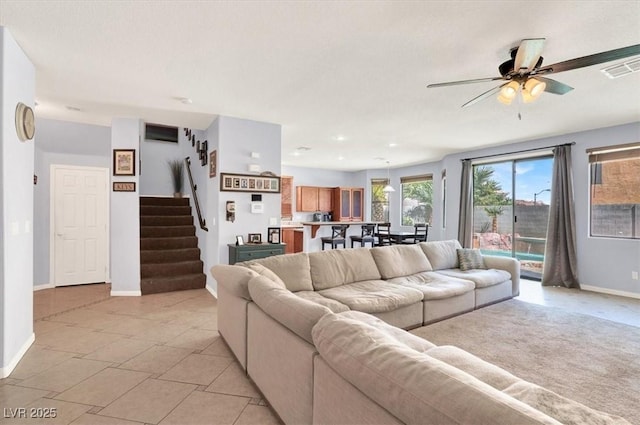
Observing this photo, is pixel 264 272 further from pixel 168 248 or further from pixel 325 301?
pixel 168 248

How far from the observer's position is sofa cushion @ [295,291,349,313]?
2649 millimetres

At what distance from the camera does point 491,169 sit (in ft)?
21.8

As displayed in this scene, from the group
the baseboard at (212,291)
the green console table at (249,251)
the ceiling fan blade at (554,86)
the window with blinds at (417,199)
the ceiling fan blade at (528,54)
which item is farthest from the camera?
the window with blinds at (417,199)

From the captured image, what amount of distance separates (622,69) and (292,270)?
370cm

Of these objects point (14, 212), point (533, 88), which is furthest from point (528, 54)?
point (14, 212)

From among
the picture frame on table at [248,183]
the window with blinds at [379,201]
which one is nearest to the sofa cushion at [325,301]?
the picture frame on table at [248,183]

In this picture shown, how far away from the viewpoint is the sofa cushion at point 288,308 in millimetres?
1608

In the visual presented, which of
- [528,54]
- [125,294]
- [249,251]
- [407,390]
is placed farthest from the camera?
[125,294]

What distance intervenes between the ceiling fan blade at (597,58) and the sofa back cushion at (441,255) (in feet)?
8.71

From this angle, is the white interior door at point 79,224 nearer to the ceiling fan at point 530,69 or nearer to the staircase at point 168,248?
the staircase at point 168,248

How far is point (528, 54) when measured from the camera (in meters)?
2.36

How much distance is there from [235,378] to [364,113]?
11.6 feet

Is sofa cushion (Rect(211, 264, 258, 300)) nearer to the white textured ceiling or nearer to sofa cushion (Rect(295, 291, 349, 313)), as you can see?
sofa cushion (Rect(295, 291, 349, 313))

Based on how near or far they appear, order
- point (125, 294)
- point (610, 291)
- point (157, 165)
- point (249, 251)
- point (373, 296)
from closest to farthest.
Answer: point (373, 296)
point (249, 251)
point (125, 294)
point (610, 291)
point (157, 165)
